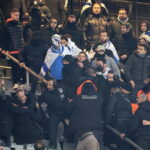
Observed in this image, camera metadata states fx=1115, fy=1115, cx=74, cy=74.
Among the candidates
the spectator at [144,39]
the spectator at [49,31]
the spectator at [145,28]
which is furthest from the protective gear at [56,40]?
the spectator at [145,28]

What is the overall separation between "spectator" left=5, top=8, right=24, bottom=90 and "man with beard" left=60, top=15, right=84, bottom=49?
4.49 feet

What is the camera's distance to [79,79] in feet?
83.7

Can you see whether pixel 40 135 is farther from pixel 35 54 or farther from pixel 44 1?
pixel 44 1

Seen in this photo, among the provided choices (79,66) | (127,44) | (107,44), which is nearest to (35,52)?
(79,66)

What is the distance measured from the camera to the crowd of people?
81.9 feet

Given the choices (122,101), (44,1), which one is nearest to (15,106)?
(122,101)

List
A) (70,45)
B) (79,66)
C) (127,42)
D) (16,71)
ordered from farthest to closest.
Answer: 1. (127,42)
2. (70,45)
3. (16,71)
4. (79,66)

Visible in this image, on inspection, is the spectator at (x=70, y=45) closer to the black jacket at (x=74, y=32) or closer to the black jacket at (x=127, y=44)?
the black jacket at (x=74, y=32)

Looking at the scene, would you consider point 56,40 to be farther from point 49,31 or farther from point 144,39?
point 144,39

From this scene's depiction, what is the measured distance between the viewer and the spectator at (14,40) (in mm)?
26797

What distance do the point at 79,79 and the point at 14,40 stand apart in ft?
7.48

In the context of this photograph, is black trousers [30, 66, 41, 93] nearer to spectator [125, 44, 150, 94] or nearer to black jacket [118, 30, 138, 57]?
spectator [125, 44, 150, 94]

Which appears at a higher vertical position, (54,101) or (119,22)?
(119,22)

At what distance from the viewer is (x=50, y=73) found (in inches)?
1040
